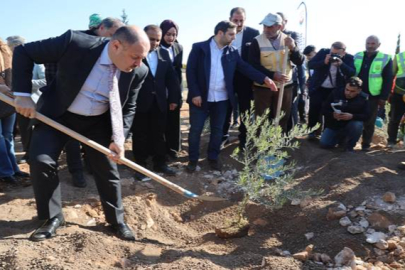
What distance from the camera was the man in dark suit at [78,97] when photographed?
3113 millimetres

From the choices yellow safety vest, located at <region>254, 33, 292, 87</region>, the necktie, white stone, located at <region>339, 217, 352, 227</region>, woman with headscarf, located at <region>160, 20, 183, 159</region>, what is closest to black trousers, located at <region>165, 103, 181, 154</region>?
woman with headscarf, located at <region>160, 20, 183, 159</region>

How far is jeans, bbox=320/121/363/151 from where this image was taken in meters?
5.90

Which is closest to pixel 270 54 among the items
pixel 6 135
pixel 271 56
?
pixel 271 56

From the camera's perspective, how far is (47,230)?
332 centimetres

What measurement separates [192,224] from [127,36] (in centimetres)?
217

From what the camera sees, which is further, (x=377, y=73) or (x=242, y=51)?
(x=377, y=73)

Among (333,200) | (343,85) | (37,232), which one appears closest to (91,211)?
(37,232)

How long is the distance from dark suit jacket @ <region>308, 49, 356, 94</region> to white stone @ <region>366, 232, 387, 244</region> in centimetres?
304

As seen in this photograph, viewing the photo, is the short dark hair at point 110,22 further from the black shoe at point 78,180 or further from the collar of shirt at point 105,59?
the black shoe at point 78,180

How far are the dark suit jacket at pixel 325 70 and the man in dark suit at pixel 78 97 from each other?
364 cm

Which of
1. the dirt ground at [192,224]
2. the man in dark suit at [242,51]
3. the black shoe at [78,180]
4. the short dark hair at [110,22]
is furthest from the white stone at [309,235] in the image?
the short dark hair at [110,22]

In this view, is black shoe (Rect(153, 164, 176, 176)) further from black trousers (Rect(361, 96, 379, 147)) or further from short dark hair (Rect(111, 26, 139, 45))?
black trousers (Rect(361, 96, 379, 147))

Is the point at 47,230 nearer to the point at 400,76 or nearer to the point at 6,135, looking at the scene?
the point at 6,135

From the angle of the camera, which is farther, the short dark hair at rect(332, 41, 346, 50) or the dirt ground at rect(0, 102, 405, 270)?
the short dark hair at rect(332, 41, 346, 50)
